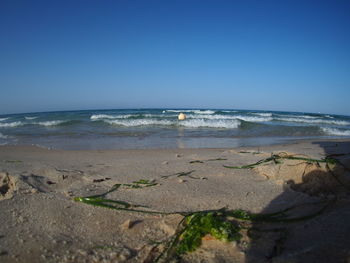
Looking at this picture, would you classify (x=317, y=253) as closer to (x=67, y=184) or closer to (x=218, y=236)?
(x=218, y=236)

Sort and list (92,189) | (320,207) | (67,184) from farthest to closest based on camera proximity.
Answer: (67,184) → (92,189) → (320,207)

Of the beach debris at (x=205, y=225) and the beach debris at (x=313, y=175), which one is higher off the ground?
the beach debris at (x=313, y=175)

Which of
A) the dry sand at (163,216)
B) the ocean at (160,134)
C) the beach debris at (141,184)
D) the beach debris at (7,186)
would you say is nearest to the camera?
the dry sand at (163,216)

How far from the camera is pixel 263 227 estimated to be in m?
1.48

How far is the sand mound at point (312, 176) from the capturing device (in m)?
2.06

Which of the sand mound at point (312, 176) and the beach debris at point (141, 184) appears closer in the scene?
the sand mound at point (312, 176)

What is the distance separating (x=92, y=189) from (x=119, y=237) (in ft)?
3.32

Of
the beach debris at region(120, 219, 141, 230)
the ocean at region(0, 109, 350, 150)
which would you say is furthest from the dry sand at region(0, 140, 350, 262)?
the ocean at region(0, 109, 350, 150)

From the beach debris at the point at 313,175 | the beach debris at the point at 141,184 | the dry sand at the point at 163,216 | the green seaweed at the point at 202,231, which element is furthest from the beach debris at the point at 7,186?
the beach debris at the point at 313,175

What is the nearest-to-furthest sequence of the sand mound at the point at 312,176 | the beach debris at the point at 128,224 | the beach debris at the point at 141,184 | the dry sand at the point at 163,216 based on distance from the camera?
the dry sand at the point at 163,216
the beach debris at the point at 128,224
the sand mound at the point at 312,176
the beach debris at the point at 141,184

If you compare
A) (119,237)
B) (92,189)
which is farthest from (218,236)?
(92,189)

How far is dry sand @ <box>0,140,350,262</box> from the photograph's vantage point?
1185 millimetres

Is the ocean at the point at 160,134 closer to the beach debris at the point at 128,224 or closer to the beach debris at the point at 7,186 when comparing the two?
the beach debris at the point at 7,186

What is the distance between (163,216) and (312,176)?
164 centimetres
